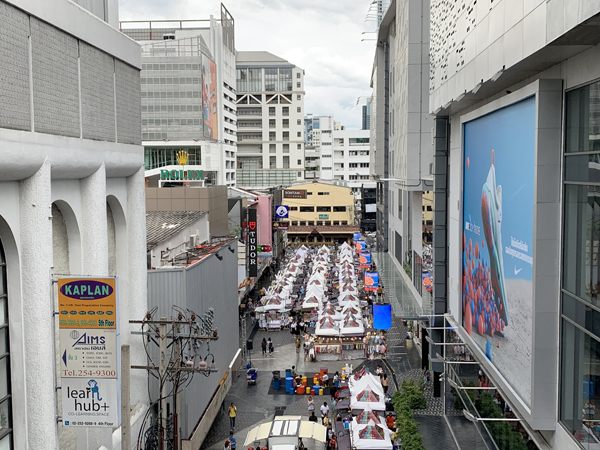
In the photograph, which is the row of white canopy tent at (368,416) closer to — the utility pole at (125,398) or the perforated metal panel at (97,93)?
the utility pole at (125,398)

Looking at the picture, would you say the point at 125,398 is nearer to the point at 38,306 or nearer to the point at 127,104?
the point at 38,306

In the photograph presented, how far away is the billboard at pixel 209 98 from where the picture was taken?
7281 cm

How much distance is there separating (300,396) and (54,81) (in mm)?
19160

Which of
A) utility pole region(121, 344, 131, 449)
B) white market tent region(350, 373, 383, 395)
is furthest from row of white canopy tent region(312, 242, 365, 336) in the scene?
utility pole region(121, 344, 131, 449)

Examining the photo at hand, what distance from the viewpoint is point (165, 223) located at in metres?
29.2

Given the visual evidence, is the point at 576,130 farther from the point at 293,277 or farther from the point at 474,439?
the point at 293,277

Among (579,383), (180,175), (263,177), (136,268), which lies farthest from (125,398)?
(263,177)

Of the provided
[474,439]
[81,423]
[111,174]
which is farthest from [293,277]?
[81,423]

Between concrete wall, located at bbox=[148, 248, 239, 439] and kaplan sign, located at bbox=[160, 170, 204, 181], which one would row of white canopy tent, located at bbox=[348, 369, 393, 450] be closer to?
concrete wall, located at bbox=[148, 248, 239, 439]

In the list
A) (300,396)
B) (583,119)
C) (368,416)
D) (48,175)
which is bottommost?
(300,396)

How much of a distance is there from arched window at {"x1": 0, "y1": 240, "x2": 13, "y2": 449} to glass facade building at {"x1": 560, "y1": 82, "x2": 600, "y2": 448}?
8.78 meters

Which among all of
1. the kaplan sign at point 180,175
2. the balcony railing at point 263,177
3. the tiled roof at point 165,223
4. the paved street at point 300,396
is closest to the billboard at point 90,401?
the paved street at point 300,396

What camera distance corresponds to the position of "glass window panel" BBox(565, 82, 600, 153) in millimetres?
9376

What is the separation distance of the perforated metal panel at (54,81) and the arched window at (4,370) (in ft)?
7.48
